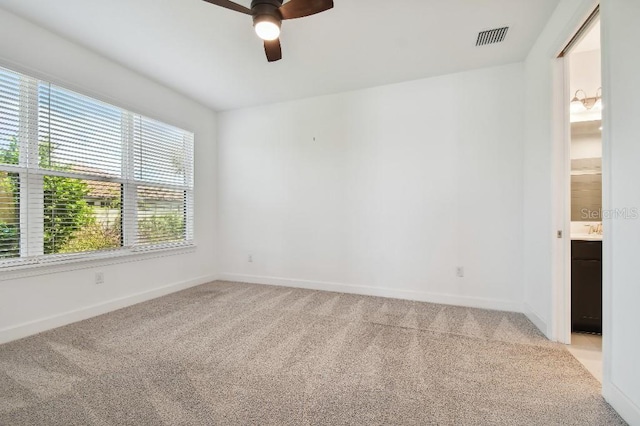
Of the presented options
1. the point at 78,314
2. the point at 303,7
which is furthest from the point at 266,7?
the point at 78,314

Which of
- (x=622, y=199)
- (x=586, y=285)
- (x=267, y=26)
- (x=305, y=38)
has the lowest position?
(x=586, y=285)

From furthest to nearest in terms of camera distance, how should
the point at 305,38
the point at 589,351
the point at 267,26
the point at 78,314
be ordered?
the point at 78,314, the point at 305,38, the point at 589,351, the point at 267,26

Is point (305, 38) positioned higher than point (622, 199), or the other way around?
point (305, 38)

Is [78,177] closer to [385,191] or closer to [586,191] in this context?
[385,191]

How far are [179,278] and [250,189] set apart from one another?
165cm

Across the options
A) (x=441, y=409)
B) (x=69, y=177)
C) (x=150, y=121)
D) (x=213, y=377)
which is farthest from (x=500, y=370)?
(x=150, y=121)

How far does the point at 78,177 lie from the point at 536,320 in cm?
473

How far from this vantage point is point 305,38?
2600 mm

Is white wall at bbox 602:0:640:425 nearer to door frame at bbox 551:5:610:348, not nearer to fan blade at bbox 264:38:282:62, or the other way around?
door frame at bbox 551:5:610:348

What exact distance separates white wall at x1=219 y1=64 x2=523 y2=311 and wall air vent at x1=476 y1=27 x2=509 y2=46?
56cm

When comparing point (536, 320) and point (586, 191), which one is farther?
point (586, 191)

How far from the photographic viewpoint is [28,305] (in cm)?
243

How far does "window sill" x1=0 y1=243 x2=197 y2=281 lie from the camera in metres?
2.36

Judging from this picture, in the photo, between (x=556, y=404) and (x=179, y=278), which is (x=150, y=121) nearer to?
(x=179, y=278)
